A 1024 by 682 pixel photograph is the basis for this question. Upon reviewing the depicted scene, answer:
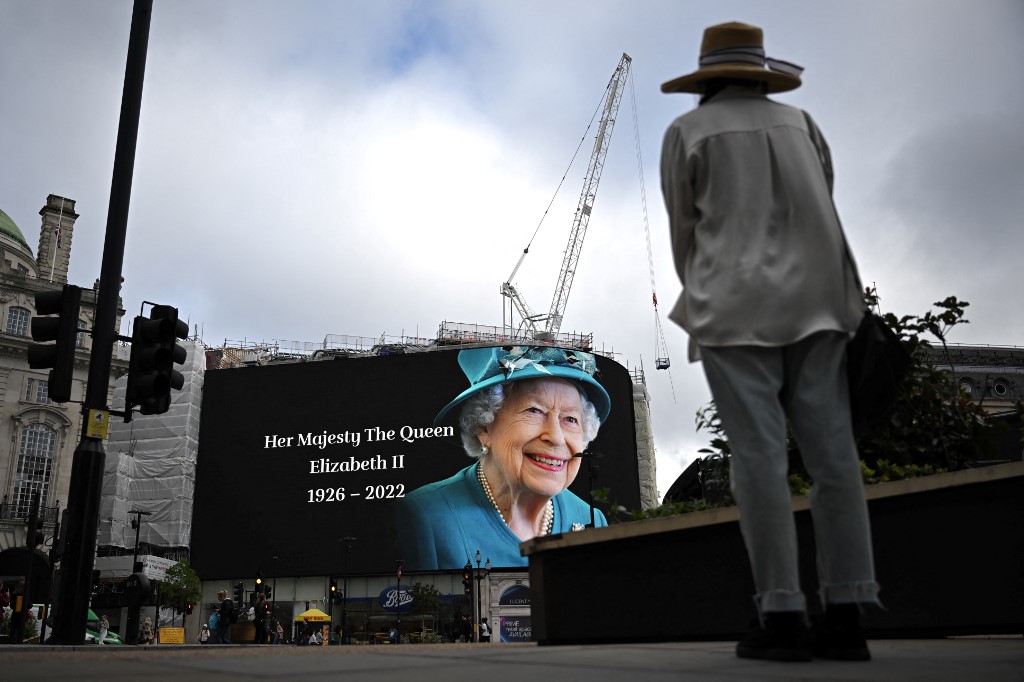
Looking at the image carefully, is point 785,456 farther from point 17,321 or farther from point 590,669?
point 17,321

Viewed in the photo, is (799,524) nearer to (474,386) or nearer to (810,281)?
(810,281)

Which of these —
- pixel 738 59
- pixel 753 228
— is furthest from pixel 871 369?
pixel 738 59

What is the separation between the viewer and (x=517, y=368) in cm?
5569

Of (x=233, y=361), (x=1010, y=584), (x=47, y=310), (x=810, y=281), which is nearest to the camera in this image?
(x=810, y=281)

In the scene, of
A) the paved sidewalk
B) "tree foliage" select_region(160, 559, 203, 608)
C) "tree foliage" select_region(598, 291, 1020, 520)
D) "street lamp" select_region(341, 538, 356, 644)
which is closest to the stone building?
"tree foliage" select_region(160, 559, 203, 608)

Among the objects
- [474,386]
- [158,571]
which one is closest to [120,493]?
[158,571]

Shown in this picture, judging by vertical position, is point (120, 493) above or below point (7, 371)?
below

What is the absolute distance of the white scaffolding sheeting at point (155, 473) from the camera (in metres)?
52.4

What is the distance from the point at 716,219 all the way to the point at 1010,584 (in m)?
2.64

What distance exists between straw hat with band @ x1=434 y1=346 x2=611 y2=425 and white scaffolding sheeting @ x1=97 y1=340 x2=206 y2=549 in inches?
643

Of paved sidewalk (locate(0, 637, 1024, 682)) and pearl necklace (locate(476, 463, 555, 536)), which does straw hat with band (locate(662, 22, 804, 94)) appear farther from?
pearl necklace (locate(476, 463, 555, 536))

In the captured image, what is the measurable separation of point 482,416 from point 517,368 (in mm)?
3835

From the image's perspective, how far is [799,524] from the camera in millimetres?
4309

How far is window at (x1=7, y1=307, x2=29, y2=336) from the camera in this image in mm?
45781
